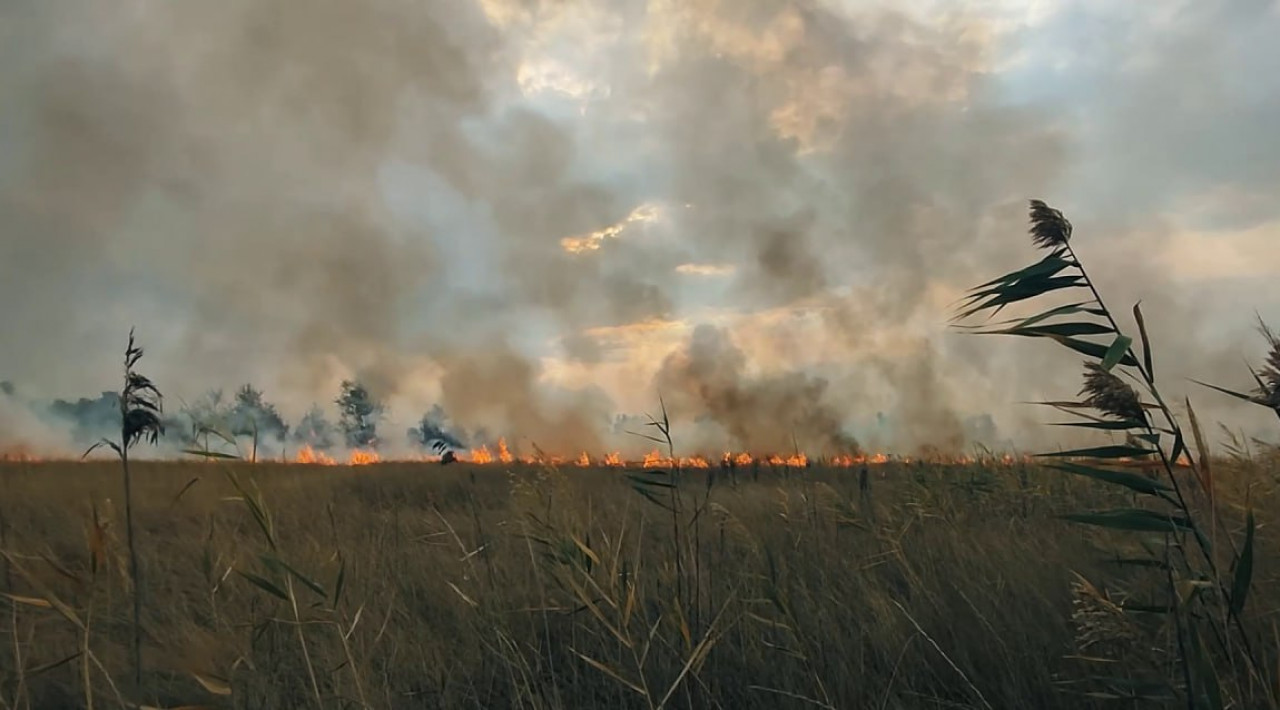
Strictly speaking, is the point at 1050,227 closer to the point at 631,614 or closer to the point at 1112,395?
the point at 1112,395

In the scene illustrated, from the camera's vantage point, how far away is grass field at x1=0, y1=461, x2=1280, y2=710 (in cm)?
230

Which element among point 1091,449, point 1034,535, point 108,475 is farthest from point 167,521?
point 1091,449

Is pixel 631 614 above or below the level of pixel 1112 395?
below

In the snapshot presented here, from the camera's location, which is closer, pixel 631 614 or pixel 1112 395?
pixel 1112 395

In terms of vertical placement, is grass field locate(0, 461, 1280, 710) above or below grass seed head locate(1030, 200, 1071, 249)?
below

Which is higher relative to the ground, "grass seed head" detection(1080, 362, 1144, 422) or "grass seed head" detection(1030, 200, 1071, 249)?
"grass seed head" detection(1030, 200, 1071, 249)

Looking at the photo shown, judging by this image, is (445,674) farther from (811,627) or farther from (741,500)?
(741,500)

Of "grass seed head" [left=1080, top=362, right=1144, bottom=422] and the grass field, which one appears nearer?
"grass seed head" [left=1080, top=362, right=1144, bottom=422]

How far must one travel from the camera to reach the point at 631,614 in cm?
307

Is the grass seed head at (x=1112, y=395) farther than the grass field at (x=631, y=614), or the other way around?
the grass field at (x=631, y=614)

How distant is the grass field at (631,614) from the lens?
230 cm

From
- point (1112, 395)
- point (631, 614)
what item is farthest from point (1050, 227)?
point (631, 614)

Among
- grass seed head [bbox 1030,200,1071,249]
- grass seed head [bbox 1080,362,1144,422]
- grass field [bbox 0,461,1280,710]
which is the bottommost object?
grass field [bbox 0,461,1280,710]

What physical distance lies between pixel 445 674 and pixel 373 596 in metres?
1.01
